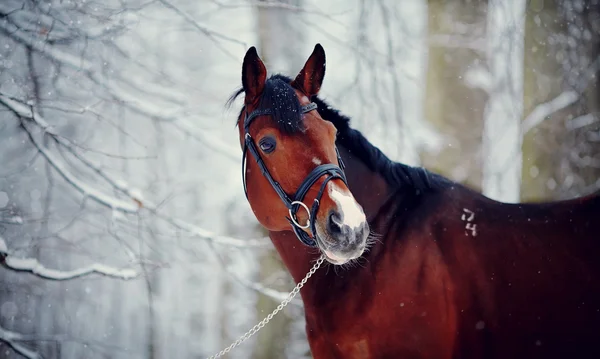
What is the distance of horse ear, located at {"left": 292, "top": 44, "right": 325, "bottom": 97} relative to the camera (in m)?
2.72

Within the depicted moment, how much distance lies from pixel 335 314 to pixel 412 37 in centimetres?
456

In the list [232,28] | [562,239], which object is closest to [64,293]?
[232,28]

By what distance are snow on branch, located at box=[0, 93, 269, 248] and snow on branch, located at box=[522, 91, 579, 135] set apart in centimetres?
422

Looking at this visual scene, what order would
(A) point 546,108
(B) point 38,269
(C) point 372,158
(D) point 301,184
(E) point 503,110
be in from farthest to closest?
(A) point 546,108, (E) point 503,110, (B) point 38,269, (C) point 372,158, (D) point 301,184

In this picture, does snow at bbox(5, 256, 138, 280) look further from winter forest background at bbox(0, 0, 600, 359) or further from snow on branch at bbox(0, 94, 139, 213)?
snow on branch at bbox(0, 94, 139, 213)

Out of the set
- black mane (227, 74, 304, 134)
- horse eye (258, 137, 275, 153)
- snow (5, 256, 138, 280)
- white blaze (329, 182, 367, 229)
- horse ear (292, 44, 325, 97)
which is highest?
horse ear (292, 44, 325, 97)

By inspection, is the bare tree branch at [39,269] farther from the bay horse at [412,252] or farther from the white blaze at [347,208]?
the white blaze at [347,208]

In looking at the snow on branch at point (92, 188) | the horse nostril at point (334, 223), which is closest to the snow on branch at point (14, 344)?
the snow on branch at point (92, 188)

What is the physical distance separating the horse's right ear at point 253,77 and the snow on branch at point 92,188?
1944 mm

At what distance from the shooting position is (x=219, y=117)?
18.2 feet

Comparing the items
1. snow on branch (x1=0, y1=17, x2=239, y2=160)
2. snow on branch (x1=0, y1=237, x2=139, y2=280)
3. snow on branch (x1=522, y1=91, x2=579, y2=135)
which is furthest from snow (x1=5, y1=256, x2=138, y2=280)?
snow on branch (x1=522, y1=91, x2=579, y2=135)

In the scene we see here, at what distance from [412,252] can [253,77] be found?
135 cm

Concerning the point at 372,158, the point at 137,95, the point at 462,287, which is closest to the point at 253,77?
the point at 372,158

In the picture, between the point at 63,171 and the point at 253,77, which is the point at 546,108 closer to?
the point at 253,77
